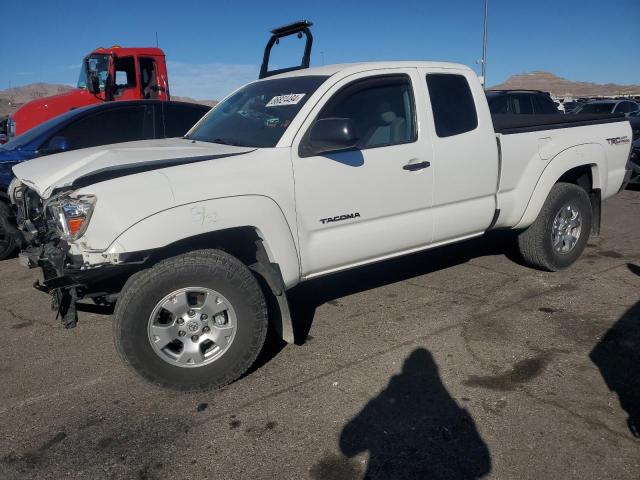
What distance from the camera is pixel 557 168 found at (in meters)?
4.98

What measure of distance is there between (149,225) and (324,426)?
1.44 metres

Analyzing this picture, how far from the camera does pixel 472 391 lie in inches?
127

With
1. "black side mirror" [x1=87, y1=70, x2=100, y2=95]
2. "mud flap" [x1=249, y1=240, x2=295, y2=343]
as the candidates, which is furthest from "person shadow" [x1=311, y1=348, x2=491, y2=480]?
"black side mirror" [x1=87, y1=70, x2=100, y2=95]

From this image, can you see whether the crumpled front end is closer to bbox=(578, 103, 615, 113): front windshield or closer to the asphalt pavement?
the asphalt pavement

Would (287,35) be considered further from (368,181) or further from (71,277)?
(71,277)

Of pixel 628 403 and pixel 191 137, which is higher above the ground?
pixel 191 137

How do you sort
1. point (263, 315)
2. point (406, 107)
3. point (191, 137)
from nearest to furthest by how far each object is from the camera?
point (263, 315) < point (406, 107) < point (191, 137)

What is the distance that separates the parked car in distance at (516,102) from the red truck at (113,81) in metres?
6.60

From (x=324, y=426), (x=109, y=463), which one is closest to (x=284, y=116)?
(x=324, y=426)

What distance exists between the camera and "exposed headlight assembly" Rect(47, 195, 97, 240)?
2910 millimetres

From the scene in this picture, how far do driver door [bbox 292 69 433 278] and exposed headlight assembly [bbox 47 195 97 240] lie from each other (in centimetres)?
124

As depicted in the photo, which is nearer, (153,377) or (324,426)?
(324,426)

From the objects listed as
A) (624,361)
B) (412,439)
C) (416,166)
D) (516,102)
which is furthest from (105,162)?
(516,102)

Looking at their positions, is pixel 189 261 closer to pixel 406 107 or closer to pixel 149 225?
pixel 149 225
